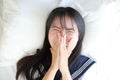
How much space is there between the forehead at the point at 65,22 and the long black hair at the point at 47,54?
2 cm

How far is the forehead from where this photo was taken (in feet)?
3.67

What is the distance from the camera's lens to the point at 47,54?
4.03 ft

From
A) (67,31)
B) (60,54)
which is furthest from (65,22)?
(60,54)

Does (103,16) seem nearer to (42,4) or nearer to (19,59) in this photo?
(42,4)

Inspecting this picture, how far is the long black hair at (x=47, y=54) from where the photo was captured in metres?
1.14

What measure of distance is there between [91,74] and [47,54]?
240mm

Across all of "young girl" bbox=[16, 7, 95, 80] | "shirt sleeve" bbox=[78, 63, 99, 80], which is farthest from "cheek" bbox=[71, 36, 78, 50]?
"shirt sleeve" bbox=[78, 63, 99, 80]

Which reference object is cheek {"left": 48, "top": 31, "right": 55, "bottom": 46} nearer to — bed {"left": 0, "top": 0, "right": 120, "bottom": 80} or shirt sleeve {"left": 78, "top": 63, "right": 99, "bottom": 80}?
bed {"left": 0, "top": 0, "right": 120, "bottom": 80}

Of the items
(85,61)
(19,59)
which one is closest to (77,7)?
(85,61)

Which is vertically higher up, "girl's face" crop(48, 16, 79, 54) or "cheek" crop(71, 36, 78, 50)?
"girl's face" crop(48, 16, 79, 54)

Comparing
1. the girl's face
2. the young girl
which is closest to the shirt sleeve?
the young girl

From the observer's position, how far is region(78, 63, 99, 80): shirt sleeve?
1185 millimetres

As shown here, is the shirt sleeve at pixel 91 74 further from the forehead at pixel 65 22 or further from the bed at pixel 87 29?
the forehead at pixel 65 22

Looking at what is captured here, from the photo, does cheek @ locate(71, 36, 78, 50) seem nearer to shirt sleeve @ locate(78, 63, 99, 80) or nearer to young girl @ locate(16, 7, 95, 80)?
young girl @ locate(16, 7, 95, 80)
